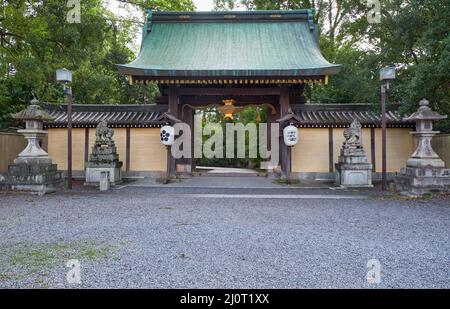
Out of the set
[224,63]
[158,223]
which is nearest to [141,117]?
[224,63]

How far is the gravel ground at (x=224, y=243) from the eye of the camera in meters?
3.21

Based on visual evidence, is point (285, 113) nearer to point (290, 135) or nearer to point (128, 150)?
point (290, 135)

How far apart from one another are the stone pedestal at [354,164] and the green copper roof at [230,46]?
243 centimetres

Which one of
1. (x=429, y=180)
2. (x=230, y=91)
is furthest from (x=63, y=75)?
(x=429, y=180)

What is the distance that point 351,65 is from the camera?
44.5ft

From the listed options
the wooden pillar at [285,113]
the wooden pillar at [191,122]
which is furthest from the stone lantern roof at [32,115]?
the wooden pillar at [285,113]

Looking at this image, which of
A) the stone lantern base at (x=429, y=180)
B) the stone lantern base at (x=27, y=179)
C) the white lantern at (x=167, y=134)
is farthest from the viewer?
the white lantern at (x=167, y=134)

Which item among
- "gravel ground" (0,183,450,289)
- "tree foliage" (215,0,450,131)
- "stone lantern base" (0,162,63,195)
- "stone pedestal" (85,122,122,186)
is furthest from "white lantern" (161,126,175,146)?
"tree foliage" (215,0,450,131)

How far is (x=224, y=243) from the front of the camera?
442 centimetres

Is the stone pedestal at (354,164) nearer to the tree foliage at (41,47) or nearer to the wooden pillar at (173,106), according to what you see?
the wooden pillar at (173,106)

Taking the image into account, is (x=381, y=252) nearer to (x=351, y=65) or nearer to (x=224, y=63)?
(x=224, y=63)

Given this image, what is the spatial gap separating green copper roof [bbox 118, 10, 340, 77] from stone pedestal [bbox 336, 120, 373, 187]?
243 centimetres

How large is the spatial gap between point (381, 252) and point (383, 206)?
3754 millimetres

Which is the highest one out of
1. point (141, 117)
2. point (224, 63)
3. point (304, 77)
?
point (224, 63)
